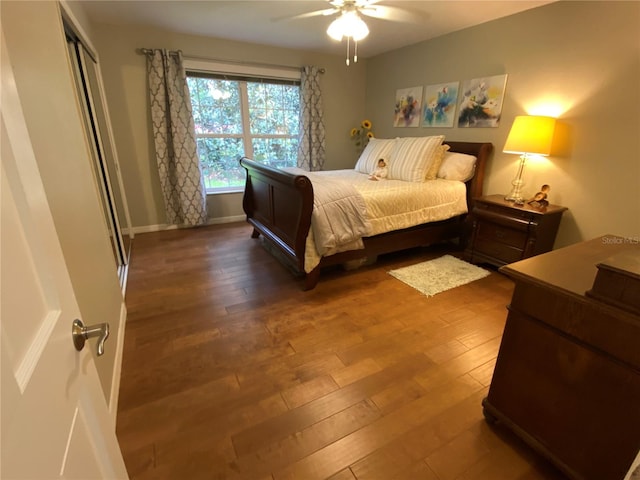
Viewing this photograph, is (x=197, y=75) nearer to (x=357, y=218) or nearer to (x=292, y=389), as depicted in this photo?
(x=357, y=218)

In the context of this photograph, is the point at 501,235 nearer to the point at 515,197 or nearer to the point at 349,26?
the point at 515,197

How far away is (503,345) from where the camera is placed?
4.31ft

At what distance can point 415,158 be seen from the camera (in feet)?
10.8

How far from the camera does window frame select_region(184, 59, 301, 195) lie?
373 cm

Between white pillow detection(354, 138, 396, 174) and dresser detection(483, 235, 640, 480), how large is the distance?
2.63 meters

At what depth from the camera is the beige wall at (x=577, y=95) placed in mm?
2305

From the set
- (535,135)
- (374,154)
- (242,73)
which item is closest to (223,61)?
(242,73)

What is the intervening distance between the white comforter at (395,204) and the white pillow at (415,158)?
0.43 ft

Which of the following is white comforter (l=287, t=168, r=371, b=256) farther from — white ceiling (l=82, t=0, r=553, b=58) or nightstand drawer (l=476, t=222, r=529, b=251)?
white ceiling (l=82, t=0, r=553, b=58)

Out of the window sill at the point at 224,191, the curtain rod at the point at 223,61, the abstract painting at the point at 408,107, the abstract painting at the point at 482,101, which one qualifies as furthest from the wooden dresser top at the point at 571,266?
the curtain rod at the point at 223,61

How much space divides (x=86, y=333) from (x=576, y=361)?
4.84ft

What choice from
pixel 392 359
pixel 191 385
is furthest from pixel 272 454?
pixel 392 359

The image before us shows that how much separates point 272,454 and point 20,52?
1799 millimetres

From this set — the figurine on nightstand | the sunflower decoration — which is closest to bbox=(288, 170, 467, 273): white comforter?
the figurine on nightstand
